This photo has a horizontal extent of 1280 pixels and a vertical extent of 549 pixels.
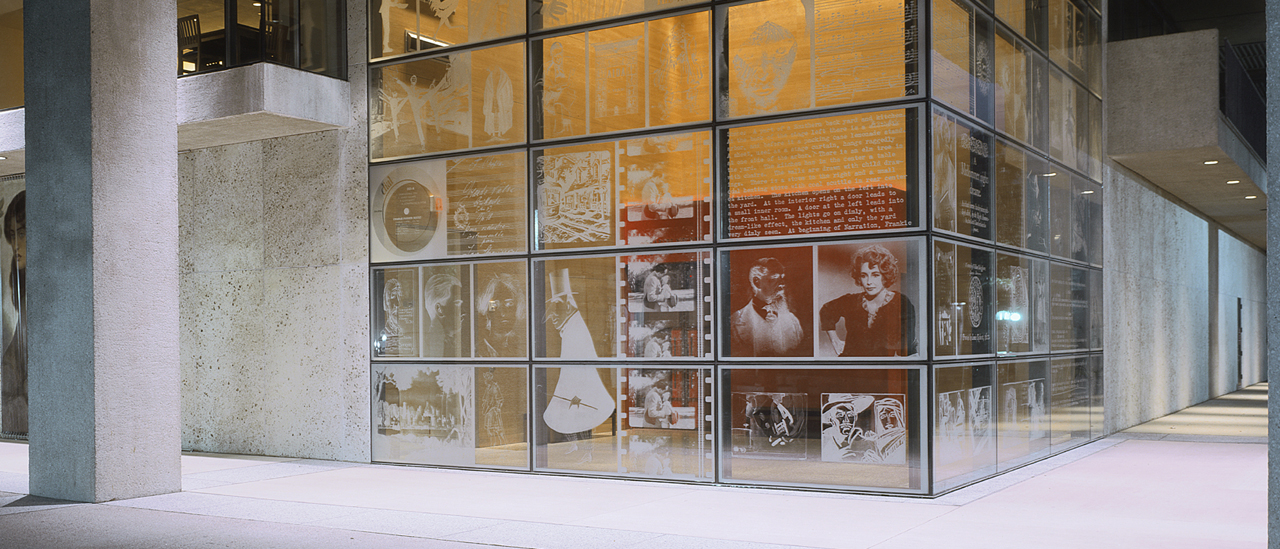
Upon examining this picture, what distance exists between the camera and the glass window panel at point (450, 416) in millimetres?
12375

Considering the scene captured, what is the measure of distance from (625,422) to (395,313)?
3.43 m

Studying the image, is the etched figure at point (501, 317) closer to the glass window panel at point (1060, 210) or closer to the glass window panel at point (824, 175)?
the glass window panel at point (824, 175)

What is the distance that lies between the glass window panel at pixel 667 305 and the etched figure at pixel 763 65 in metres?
1.64

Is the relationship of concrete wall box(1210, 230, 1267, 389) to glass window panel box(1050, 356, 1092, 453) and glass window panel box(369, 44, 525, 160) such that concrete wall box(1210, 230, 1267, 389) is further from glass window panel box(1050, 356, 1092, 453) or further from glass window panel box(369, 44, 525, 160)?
glass window panel box(369, 44, 525, 160)


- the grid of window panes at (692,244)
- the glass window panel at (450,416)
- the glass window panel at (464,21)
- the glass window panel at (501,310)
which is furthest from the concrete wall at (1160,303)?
the glass window panel at (464,21)

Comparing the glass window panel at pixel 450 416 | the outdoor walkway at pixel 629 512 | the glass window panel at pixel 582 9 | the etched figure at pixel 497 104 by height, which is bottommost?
the outdoor walkway at pixel 629 512

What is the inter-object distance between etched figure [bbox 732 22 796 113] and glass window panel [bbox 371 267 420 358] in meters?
4.65

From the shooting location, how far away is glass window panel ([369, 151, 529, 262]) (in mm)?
12375

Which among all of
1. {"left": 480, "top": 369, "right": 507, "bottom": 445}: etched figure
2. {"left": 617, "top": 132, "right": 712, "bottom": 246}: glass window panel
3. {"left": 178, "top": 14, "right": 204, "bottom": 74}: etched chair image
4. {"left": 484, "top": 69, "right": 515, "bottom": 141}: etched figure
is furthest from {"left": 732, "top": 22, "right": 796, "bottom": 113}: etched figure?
{"left": 178, "top": 14, "right": 204, "bottom": 74}: etched chair image

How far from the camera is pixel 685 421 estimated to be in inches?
444

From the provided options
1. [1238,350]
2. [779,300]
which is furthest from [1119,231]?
[1238,350]

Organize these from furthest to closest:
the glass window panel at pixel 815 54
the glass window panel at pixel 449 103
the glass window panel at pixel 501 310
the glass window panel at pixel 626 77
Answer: the glass window panel at pixel 449 103, the glass window panel at pixel 501 310, the glass window panel at pixel 626 77, the glass window panel at pixel 815 54

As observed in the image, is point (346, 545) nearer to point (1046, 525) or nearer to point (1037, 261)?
point (1046, 525)

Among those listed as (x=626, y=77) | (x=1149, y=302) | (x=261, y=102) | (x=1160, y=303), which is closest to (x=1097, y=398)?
(x=1149, y=302)
